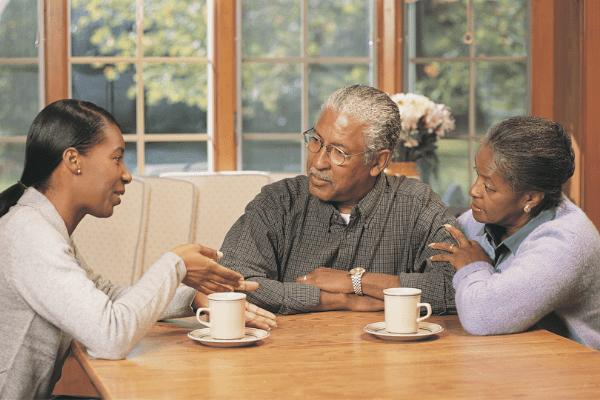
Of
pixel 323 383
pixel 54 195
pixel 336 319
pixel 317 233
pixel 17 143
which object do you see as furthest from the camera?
pixel 17 143

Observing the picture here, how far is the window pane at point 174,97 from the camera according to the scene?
12.7 feet

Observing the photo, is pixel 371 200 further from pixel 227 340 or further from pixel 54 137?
pixel 54 137

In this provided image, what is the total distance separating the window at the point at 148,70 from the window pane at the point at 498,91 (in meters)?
1.65

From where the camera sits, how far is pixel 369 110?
1864 mm

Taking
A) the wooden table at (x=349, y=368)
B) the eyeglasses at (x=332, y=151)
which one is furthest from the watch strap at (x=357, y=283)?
the eyeglasses at (x=332, y=151)

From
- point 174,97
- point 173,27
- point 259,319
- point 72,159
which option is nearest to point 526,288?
point 259,319

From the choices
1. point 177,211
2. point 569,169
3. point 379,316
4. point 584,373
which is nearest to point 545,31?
point 177,211

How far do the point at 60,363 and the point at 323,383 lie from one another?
2.37 feet

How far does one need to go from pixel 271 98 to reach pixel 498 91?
4.56 ft

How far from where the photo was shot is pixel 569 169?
5.10 feet

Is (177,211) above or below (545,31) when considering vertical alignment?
below

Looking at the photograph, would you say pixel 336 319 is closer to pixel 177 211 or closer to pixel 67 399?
pixel 67 399

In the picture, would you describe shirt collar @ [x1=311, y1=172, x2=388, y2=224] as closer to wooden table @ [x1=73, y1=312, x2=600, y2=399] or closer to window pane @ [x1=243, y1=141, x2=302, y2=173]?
wooden table @ [x1=73, y1=312, x2=600, y2=399]

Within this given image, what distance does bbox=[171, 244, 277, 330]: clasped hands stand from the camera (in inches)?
53.3
